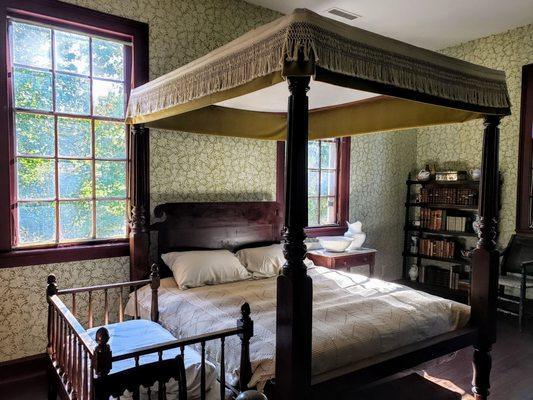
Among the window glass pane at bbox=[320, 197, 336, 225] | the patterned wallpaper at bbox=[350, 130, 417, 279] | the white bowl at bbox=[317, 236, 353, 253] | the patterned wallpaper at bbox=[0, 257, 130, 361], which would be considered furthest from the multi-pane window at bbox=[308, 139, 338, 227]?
the patterned wallpaper at bbox=[0, 257, 130, 361]

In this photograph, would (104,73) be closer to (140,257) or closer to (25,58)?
(25,58)

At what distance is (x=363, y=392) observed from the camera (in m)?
2.18

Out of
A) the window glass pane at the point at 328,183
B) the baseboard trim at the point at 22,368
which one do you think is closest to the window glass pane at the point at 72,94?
the baseboard trim at the point at 22,368

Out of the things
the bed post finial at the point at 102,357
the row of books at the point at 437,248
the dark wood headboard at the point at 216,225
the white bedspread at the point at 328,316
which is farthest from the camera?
the row of books at the point at 437,248

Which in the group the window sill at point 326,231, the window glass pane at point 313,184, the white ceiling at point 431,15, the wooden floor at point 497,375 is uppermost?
the white ceiling at point 431,15

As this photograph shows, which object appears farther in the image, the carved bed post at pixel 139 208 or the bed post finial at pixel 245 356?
the carved bed post at pixel 139 208

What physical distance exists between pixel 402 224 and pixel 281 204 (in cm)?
233

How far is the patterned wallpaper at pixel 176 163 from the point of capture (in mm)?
3055

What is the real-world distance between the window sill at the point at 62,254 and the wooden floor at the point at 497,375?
34.0 inches

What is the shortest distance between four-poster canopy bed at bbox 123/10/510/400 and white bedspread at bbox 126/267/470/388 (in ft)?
0.28

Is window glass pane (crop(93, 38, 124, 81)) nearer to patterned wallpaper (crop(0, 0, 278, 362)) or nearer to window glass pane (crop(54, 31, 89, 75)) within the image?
window glass pane (crop(54, 31, 89, 75))

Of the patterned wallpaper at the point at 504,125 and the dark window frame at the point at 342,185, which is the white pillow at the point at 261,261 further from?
the patterned wallpaper at the point at 504,125

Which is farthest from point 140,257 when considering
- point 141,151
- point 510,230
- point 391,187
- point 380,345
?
point 510,230

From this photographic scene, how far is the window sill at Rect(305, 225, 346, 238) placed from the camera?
15.9 ft
